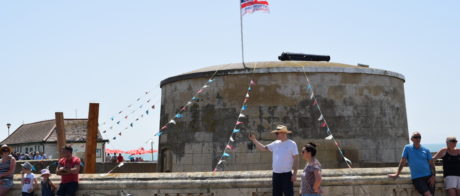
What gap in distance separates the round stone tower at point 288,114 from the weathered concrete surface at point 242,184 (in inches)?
335

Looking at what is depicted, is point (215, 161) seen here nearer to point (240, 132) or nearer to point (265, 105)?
point (240, 132)

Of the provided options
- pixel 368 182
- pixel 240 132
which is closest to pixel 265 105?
pixel 240 132

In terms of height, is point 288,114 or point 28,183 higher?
point 288,114

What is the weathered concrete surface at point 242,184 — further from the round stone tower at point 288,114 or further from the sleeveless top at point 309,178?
the round stone tower at point 288,114

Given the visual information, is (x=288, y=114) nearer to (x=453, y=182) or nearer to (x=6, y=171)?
(x=453, y=182)

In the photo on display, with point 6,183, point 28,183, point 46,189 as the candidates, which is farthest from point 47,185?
point 6,183

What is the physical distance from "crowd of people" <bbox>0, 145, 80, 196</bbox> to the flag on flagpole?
968cm

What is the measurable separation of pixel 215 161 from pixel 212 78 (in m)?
2.73

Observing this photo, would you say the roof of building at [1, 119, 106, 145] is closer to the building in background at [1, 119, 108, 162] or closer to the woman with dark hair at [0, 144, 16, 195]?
the building in background at [1, 119, 108, 162]

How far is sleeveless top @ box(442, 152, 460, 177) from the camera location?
831cm

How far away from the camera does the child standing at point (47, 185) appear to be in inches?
355

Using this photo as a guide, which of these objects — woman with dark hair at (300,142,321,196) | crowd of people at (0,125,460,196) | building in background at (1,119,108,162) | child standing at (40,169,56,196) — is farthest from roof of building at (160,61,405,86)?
building in background at (1,119,108,162)

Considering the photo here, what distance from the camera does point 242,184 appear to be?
8.50 meters

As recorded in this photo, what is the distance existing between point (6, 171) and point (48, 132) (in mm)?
36252
